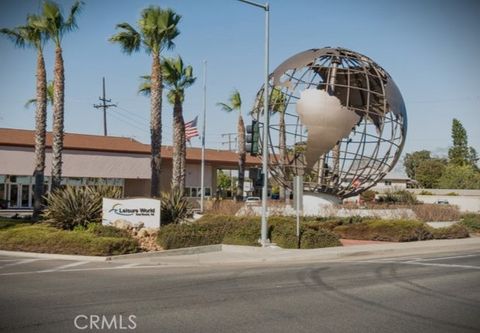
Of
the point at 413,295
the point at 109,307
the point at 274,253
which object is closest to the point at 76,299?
the point at 109,307

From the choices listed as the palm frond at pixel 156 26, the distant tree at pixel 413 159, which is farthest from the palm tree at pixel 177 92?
the distant tree at pixel 413 159

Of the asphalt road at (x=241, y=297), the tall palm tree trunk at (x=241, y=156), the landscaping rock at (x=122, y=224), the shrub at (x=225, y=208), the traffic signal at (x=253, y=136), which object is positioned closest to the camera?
the asphalt road at (x=241, y=297)

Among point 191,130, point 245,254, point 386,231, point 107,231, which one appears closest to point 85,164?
point 191,130

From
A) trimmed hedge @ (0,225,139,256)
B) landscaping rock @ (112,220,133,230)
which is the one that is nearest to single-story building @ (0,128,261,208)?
landscaping rock @ (112,220,133,230)

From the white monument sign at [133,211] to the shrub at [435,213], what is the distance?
14400 mm

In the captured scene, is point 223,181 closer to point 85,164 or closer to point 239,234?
point 85,164

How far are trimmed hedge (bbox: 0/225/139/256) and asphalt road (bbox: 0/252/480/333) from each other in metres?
1.34

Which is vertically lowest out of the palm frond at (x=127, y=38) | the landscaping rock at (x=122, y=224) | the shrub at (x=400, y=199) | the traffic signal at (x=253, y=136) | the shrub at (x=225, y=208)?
the landscaping rock at (x=122, y=224)

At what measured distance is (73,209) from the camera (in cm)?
1833

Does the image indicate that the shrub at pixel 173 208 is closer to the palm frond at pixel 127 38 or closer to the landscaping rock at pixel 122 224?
the landscaping rock at pixel 122 224

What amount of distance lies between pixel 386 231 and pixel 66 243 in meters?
12.2

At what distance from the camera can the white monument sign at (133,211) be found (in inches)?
717

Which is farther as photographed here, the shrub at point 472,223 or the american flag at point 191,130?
the american flag at point 191,130

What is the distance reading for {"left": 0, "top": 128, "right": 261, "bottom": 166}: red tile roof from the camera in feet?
141
